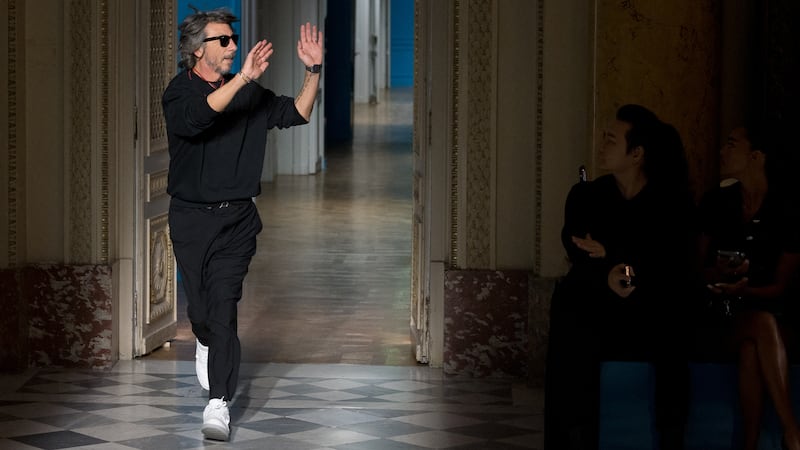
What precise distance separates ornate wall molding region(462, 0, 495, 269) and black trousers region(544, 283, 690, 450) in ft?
7.02

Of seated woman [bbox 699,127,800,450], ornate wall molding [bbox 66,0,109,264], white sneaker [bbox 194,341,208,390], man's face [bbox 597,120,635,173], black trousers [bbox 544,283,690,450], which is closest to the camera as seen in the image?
black trousers [bbox 544,283,690,450]

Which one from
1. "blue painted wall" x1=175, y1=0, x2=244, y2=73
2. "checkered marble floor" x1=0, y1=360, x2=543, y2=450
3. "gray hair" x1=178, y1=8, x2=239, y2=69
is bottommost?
"checkered marble floor" x1=0, y1=360, x2=543, y2=450

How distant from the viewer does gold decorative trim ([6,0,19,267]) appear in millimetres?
6990

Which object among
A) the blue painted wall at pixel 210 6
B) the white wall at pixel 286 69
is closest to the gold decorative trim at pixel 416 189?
the blue painted wall at pixel 210 6

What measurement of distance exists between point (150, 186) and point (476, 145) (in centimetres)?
168

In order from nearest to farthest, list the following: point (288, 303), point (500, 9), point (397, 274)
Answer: point (500, 9)
point (288, 303)
point (397, 274)

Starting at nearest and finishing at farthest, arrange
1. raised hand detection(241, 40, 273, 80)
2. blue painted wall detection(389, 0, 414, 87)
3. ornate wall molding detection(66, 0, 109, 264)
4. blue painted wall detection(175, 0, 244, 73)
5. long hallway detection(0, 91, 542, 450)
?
1. raised hand detection(241, 40, 273, 80)
2. long hallway detection(0, 91, 542, 450)
3. ornate wall molding detection(66, 0, 109, 264)
4. blue painted wall detection(175, 0, 244, 73)
5. blue painted wall detection(389, 0, 414, 87)

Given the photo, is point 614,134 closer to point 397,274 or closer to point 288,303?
point 288,303

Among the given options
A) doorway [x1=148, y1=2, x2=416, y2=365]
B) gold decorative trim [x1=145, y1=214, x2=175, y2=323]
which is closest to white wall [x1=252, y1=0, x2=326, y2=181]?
doorway [x1=148, y1=2, x2=416, y2=365]

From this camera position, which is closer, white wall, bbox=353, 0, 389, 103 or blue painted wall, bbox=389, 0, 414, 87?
white wall, bbox=353, 0, 389, 103

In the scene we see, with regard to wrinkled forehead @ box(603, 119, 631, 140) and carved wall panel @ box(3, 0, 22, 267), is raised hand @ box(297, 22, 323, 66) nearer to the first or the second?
wrinkled forehead @ box(603, 119, 631, 140)

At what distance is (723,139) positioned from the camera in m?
6.49

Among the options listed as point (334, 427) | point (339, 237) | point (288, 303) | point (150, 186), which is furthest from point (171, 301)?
point (339, 237)

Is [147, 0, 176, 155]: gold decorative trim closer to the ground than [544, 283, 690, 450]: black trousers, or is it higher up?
higher up
